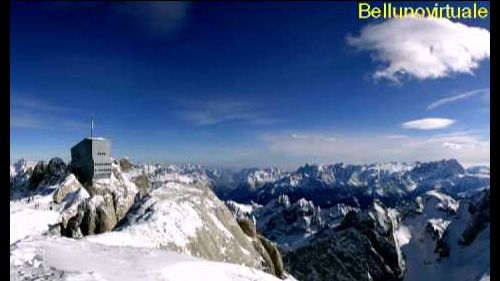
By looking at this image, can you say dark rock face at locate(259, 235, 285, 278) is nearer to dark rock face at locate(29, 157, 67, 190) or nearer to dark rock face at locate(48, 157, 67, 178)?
dark rock face at locate(29, 157, 67, 190)

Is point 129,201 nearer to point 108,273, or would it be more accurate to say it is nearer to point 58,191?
point 58,191

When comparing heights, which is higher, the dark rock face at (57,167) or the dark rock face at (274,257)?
the dark rock face at (57,167)

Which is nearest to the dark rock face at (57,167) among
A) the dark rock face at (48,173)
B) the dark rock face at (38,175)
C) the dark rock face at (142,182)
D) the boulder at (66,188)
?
the dark rock face at (48,173)

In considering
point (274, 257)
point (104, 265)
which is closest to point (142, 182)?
point (274, 257)

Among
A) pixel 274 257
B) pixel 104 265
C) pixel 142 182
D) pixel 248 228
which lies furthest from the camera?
pixel 142 182

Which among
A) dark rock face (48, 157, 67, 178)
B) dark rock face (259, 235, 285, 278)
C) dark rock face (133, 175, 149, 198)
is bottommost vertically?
dark rock face (259, 235, 285, 278)

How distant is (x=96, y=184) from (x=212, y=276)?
464 feet

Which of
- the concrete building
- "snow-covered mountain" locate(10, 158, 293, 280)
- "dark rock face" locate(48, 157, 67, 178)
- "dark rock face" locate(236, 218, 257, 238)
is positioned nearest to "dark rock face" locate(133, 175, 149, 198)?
"snow-covered mountain" locate(10, 158, 293, 280)

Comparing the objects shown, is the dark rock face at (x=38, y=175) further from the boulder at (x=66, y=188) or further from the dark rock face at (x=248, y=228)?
the dark rock face at (x=248, y=228)

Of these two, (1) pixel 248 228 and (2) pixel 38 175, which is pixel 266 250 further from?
(2) pixel 38 175

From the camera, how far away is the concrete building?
17600 cm

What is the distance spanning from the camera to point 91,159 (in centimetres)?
17775

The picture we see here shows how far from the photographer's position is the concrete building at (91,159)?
17600cm
